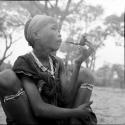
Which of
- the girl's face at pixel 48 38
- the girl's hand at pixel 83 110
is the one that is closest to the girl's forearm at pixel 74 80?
the girl's hand at pixel 83 110

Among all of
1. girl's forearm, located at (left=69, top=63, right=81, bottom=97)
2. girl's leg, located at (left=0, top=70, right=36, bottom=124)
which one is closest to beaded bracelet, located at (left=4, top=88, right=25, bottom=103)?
girl's leg, located at (left=0, top=70, right=36, bottom=124)

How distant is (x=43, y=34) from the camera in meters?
2.16

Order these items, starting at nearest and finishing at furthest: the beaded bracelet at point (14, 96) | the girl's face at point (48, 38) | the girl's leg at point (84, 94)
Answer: the beaded bracelet at point (14, 96) < the girl's leg at point (84, 94) < the girl's face at point (48, 38)

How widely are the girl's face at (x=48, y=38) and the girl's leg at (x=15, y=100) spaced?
14.0 inches

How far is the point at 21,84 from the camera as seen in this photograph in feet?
6.50

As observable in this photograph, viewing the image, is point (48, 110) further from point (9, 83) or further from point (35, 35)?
point (35, 35)

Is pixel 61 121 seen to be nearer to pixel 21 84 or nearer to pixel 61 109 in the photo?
pixel 61 109

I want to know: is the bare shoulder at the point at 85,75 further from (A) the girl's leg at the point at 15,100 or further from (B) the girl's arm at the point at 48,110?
(A) the girl's leg at the point at 15,100

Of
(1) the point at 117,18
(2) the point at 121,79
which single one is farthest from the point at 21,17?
(2) the point at 121,79

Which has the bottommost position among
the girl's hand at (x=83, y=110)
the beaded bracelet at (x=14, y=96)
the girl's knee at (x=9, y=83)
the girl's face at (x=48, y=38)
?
the girl's hand at (x=83, y=110)

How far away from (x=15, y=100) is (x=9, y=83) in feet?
0.36

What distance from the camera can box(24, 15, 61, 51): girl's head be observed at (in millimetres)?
2148

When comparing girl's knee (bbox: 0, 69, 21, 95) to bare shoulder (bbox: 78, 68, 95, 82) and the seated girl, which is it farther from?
bare shoulder (bbox: 78, 68, 95, 82)

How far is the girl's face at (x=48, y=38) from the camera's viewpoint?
84.5 inches
